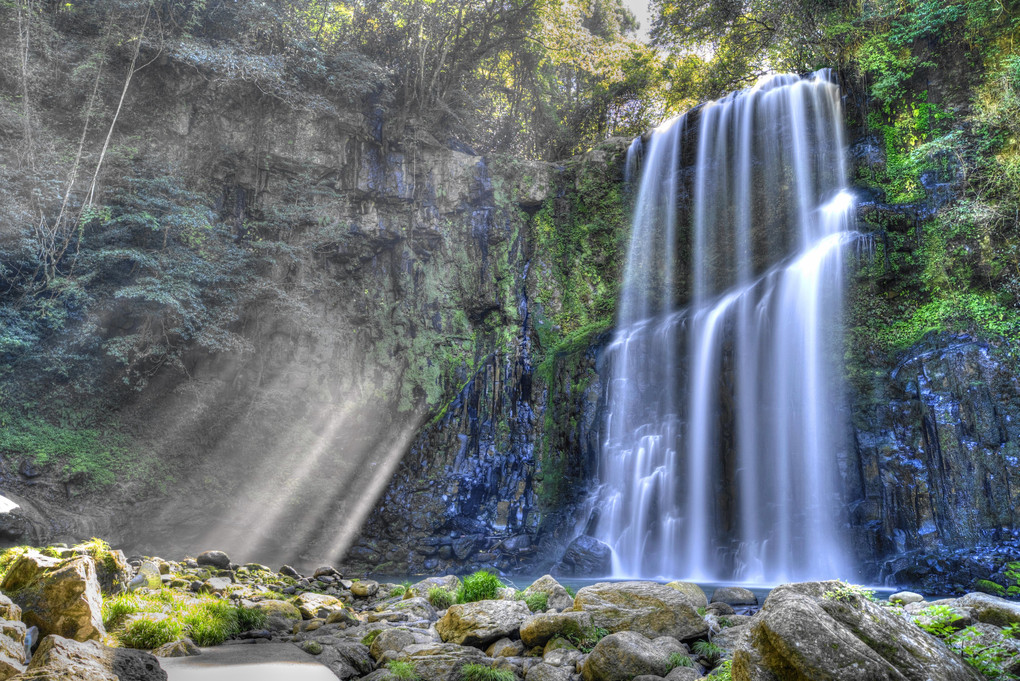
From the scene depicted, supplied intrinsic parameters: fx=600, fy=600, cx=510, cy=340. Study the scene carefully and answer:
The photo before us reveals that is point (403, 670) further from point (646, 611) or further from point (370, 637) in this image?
point (646, 611)

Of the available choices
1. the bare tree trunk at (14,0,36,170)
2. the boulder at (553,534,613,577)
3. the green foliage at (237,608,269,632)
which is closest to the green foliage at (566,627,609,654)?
the green foliage at (237,608,269,632)

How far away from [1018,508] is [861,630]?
931 centimetres

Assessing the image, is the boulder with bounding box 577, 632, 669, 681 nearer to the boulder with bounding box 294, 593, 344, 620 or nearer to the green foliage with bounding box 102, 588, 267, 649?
the green foliage with bounding box 102, 588, 267, 649

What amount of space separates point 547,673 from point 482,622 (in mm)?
1151

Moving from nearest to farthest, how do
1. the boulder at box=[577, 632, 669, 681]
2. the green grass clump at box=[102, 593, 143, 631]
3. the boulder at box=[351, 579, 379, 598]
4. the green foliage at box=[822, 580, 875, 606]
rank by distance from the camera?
the green foliage at box=[822, 580, 875, 606] → the boulder at box=[577, 632, 669, 681] → the green grass clump at box=[102, 593, 143, 631] → the boulder at box=[351, 579, 379, 598]

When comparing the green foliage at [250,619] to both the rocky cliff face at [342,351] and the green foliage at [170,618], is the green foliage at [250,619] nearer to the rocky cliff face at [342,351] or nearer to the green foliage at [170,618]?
the green foliage at [170,618]

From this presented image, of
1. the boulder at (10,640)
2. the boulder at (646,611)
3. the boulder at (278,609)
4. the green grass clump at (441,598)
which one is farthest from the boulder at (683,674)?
the boulder at (278,609)

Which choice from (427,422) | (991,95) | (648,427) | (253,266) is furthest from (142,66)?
(991,95)

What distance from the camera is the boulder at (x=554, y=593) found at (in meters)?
6.91

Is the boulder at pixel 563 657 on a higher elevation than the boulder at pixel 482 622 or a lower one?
lower

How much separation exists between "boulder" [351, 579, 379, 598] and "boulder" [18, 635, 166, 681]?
5.32m

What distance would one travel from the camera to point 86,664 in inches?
139

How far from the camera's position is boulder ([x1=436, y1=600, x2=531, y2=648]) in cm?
562

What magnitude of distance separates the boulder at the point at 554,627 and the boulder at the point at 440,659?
1.82 ft
